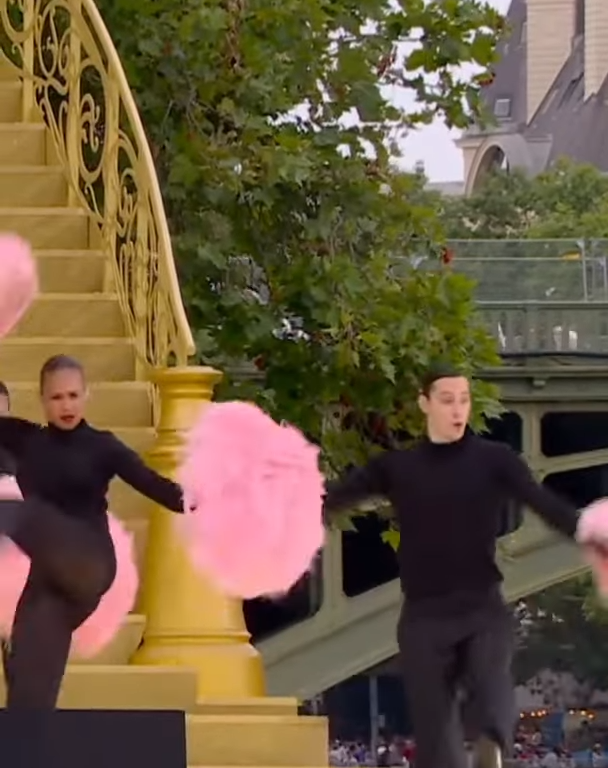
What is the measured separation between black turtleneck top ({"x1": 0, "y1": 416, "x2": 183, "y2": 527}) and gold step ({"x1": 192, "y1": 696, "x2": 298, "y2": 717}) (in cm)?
186

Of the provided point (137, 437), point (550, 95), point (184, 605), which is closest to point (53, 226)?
point (137, 437)

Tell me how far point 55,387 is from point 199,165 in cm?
598

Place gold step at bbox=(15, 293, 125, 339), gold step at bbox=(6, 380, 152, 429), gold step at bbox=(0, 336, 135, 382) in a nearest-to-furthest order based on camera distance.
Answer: gold step at bbox=(6, 380, 152, 429), gold step at bbox=(0, 336, 135, 382), gold step at bbox=(15, 293, 125, 339)

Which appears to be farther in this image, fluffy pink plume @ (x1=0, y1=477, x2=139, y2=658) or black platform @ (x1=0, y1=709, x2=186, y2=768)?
fluffy pink plume @ (x1=0, y1=477, x2=139, y2=658)

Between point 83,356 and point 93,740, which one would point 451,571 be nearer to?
point 93,740

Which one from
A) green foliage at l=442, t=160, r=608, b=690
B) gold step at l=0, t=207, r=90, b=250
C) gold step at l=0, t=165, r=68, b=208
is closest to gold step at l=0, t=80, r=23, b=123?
gold step at l=0, t=165, r=68, b=208

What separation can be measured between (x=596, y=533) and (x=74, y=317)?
533 cm

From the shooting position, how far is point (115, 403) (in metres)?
11.8

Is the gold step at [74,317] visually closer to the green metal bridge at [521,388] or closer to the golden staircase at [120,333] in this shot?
the golden staircase at [120,333]

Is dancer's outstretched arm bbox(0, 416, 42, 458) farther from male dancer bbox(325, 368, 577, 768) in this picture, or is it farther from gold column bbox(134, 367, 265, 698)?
gold column bbox(134, 367, 265, 698)

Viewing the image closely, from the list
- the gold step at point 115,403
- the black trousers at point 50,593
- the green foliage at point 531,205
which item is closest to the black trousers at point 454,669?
the black trousers at point 50,593

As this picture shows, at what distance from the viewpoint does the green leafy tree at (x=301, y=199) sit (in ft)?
45.9

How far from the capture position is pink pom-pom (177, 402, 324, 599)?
8.05m

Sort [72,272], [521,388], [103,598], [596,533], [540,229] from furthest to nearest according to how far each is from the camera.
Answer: [540,229] → [521,388] → [72,272] → [103,598] → [596,533]
